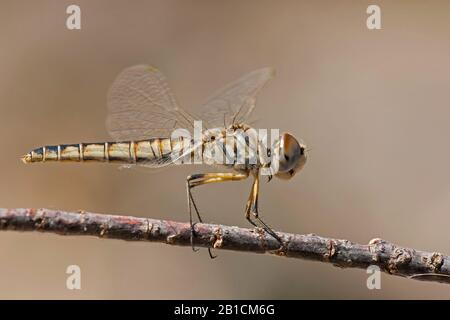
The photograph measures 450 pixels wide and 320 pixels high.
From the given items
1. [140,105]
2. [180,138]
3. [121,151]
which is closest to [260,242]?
[180,138]

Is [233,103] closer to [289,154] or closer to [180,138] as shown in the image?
[180,138]

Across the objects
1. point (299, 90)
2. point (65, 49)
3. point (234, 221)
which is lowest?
point (234, 221)

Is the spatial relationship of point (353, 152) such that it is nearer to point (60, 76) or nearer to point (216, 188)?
point (216, 188)

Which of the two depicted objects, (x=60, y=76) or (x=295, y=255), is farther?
(x=60, y=76)

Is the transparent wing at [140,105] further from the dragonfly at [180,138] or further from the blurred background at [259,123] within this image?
the blurred background at [259,123]

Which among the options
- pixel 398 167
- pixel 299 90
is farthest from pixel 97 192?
pixel 398 167

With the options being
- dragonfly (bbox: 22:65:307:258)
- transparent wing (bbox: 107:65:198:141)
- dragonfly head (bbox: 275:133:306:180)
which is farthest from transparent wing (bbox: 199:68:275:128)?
dragonfly head (bbox: 275:133:306:180)
